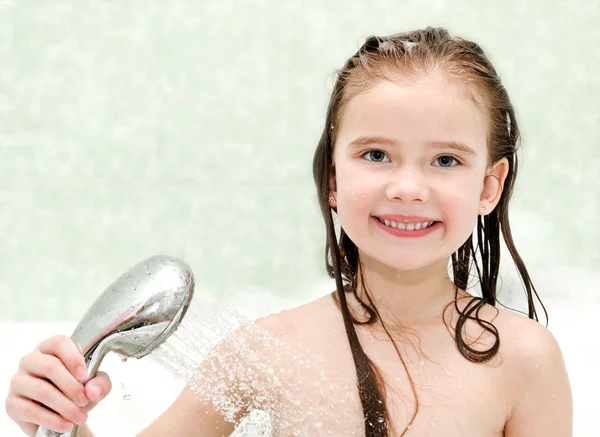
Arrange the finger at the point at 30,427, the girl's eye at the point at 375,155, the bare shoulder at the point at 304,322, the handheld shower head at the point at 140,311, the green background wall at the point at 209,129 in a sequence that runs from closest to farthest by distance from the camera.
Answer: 1. the handheld shower head at the point at 140,311
2. the finger at the point at 30,427
3. the girl's eye at the point at 375,155
4. the bare shoulder at the point at 304,322
5. the green background wall at the point at 209,129

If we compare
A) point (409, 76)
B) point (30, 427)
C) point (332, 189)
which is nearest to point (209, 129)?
point (332, 189)

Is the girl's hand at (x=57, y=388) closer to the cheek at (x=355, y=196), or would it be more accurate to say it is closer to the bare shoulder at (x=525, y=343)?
the cheek at (x=355, y=196)

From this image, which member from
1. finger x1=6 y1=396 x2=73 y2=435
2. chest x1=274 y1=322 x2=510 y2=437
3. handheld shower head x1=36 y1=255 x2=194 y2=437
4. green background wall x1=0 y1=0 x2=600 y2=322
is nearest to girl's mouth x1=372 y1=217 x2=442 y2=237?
chest x1=274 y1=322 x2=510 y2=437

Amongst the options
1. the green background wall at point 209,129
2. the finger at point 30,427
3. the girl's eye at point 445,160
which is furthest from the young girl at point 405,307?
the green background wall at point 209,129

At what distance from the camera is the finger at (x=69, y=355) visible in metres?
0.65

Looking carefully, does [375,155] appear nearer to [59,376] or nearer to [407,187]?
[407,187]

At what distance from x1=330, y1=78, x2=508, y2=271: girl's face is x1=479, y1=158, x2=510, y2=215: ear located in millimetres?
32

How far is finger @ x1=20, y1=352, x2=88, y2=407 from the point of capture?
0.65 metres

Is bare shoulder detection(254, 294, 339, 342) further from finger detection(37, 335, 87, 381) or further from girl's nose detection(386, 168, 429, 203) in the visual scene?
finger detection(37, 335, 87, 381)

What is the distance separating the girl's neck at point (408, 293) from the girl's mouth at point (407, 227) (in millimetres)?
77

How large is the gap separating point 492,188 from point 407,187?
0.48 feet

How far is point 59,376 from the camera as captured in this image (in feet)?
2.17

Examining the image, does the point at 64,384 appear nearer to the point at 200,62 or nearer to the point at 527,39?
the point at 200,62

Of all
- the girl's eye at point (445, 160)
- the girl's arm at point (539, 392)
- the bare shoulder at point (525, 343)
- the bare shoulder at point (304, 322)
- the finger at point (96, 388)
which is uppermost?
the girl's eye at point (445, 160)
